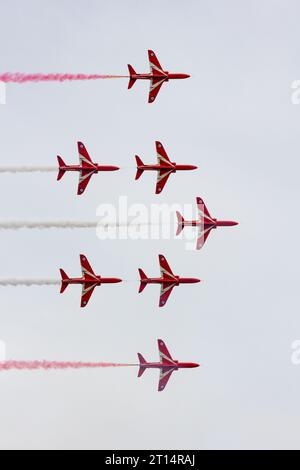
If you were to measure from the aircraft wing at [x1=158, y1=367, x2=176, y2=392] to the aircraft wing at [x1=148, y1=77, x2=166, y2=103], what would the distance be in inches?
1289

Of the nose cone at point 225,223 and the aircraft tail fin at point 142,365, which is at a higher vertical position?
the nose cone at point 225,223

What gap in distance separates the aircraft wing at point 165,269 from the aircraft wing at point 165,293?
1.10m

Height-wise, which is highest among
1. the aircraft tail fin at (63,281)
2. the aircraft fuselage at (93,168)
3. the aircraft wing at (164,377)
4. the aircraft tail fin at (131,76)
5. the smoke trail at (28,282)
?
the aircraft tail fin at (131,76)

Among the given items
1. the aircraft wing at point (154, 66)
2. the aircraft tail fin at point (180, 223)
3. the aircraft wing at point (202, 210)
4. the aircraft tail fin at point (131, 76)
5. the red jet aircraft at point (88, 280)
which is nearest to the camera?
the red jet aircraft at point (88, 280)

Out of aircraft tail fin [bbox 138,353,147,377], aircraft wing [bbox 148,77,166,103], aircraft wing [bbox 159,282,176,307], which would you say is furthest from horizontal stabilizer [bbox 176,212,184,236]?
→ aircraft tail fin [bbox 138,353,147,377]

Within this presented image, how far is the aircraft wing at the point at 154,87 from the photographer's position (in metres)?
177

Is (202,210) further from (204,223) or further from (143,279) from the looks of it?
(143,279)

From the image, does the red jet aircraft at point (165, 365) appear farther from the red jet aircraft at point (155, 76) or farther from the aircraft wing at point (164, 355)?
the red jet aircraft at point (155, 76)

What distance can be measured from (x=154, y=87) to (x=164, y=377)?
35267mm

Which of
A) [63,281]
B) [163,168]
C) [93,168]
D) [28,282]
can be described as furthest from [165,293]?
[28,282]

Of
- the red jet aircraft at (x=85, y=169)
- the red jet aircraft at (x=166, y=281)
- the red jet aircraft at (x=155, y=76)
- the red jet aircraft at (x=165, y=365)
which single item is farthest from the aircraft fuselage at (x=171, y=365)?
the red jet aircraft at (x=155, y=76)

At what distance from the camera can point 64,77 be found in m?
170

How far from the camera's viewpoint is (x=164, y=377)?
177 metres

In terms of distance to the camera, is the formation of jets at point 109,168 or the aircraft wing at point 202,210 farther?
the aircraft wing at point 202,210
